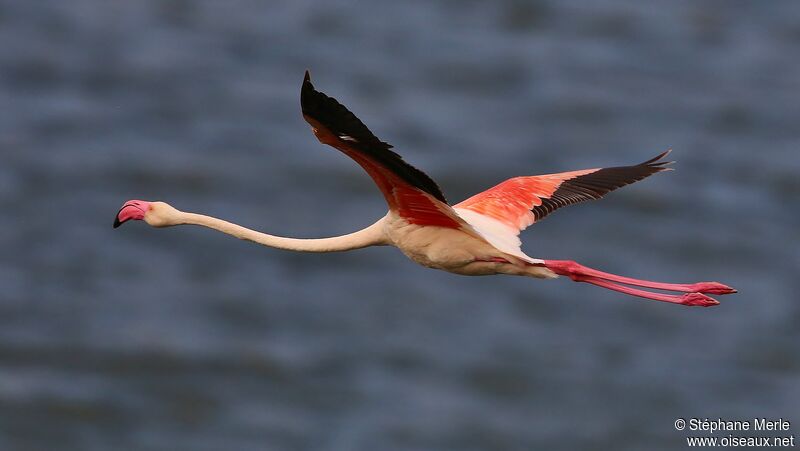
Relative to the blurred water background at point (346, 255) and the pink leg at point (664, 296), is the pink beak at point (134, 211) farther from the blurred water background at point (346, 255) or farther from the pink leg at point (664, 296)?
the blurred water background at point (346, 255)

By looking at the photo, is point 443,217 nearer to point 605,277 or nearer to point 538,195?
point 605,277

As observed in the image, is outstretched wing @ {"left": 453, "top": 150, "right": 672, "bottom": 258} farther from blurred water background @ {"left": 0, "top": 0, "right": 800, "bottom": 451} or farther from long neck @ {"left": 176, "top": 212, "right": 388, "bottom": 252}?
blurred water background @ {"left": 0, "top": 0, "right": 800, "bottom": 451}

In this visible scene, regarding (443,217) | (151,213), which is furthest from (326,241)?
(151,213)

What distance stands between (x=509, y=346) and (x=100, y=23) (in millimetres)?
16475

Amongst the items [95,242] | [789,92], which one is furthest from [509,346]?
[789,92]

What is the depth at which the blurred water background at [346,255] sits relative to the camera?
117ft

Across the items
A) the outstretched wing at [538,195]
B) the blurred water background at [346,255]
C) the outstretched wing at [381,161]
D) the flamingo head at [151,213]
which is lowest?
the outstretched wing at [381,161]

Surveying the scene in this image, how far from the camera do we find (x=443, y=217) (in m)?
14.0

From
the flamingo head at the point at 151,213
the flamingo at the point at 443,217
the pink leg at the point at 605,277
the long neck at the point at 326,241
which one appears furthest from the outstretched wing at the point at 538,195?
the flamingo head at the point at 151,213

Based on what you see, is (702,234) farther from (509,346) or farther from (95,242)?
(95,242)

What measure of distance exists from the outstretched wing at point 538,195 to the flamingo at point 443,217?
0.01 meters

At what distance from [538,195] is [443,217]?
96.2 inches

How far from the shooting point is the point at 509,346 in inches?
1468

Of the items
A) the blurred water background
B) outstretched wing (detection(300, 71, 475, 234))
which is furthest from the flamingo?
the blurred water background
